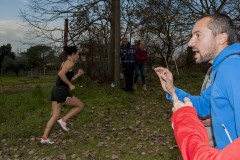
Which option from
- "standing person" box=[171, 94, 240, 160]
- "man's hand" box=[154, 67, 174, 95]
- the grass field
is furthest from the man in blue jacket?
the grass field

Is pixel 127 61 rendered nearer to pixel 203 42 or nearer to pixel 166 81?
pixel 166 81

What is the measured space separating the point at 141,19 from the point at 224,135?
1338 centimetres

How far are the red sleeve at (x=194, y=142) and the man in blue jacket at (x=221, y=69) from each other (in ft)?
0.82

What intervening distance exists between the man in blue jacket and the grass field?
4.34m

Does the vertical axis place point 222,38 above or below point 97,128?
above

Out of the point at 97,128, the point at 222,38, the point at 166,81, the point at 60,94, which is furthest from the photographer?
the point at 97,128

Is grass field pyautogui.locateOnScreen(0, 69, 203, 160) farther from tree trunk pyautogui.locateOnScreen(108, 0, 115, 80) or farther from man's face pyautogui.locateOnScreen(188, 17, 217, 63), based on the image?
man's face pyautogui.locateOnScreen(188, 17, 217, 63)

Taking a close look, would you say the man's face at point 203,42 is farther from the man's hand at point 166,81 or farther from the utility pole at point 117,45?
the utility pole at point 117,45

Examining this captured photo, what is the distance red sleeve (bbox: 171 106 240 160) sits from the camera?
1100 mm

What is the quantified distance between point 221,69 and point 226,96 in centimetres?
15

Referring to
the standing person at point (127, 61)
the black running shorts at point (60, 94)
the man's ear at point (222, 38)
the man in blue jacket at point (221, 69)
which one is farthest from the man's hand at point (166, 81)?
the standing person at point (127, 61)

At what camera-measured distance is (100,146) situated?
6.96 m

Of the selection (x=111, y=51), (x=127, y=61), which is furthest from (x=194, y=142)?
(x=111, y=51)

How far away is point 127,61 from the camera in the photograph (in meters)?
12.5
